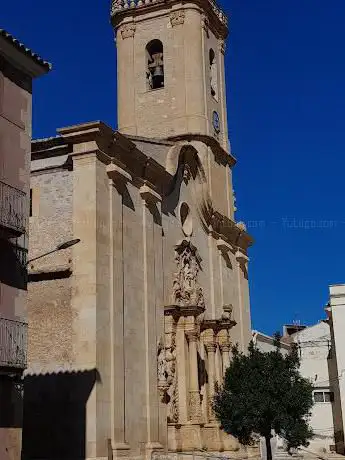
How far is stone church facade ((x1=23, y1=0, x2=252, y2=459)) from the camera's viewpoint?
61.1 feet

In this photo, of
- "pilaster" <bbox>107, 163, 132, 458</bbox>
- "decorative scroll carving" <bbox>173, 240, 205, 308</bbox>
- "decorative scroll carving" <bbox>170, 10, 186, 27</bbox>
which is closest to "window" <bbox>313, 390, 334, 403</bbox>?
"decorative scroll carving" <bbox>173, 240, 205, 308</bbox>

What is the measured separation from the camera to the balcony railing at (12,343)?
1296cm

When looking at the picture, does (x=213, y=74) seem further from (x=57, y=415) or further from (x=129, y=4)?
(x=57, y=415)

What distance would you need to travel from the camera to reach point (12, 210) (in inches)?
530

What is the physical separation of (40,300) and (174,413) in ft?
19.6

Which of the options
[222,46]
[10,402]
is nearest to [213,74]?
[222,46]

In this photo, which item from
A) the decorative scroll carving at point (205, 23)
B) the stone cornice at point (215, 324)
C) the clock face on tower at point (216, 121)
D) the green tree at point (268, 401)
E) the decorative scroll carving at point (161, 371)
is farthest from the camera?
the clock face on tower at point (216, 121)

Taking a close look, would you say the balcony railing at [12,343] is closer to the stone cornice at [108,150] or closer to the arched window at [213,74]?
the stone cornice at [108,150]

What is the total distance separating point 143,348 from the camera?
69.4ft

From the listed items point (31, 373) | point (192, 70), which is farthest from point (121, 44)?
point (31, 373)

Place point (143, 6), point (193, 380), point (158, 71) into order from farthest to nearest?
point (143, 6) < point (158, 71) < point (193, 380)

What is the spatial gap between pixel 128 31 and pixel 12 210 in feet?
59.5

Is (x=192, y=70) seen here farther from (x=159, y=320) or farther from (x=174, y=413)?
(x=174, y=413)

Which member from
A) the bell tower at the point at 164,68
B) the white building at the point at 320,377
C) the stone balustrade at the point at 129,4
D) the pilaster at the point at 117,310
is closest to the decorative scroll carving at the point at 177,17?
the bell tower at the point at 164,68
